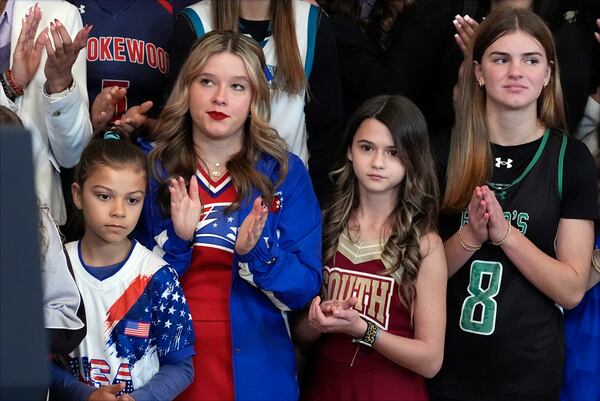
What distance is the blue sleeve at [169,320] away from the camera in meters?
2.46

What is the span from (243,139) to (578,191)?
3.38 ft

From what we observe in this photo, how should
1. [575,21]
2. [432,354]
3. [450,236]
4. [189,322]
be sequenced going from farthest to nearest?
[575,21], [450,236], [432,354], [189,322]

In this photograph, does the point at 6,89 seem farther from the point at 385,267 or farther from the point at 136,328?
the point at 385,267

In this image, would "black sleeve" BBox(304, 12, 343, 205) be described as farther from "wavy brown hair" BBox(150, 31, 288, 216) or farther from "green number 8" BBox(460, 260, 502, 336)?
"green number 8" BBox(460, 260, 502, 336)

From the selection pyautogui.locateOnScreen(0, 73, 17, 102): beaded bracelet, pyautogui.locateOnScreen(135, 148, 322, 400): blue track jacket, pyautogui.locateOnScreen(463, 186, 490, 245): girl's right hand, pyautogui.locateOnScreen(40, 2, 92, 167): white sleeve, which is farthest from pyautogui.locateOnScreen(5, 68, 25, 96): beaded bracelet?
pyautogui.locateOnScreen(463, 186, 490, 245): girl's right hand

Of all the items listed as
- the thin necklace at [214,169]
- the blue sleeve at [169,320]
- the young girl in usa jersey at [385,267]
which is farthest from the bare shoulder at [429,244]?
the blue sleeve at [169,320]

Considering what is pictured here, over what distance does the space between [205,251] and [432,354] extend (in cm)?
73

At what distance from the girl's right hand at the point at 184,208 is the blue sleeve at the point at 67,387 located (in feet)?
1.58


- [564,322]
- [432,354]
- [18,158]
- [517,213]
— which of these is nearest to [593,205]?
[517,213]

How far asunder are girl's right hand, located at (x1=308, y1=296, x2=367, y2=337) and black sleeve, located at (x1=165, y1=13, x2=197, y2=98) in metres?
0.97

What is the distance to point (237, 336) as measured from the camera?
2590 millimetres

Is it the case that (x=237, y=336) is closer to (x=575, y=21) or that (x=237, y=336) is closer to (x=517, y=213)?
(x=517, y=213)

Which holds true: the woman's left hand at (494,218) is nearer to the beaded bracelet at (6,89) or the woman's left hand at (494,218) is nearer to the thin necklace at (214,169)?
the thin necklace at (214,169)

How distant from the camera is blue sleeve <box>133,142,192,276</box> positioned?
102 inches
